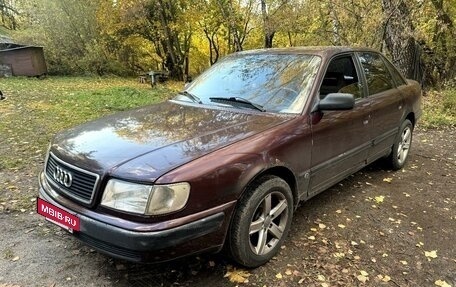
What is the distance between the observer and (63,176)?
9.05ft

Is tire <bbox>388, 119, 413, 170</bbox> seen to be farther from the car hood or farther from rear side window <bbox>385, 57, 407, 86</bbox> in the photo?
the car hood

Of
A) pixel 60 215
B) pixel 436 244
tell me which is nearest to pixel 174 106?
pixel 60 215

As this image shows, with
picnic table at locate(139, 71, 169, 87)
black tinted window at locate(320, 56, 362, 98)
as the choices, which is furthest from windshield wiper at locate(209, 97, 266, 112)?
picnic table at locate(139, 71, 169, 87)

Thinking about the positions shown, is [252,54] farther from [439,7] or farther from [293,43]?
[293,43]

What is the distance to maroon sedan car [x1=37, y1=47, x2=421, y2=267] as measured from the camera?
2410mm

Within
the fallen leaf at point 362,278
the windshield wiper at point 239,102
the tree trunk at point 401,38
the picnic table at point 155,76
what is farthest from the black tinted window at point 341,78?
the picnic table at point 155,76

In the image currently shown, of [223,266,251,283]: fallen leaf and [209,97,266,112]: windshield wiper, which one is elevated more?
[209,97,266,112]: windshield wiper

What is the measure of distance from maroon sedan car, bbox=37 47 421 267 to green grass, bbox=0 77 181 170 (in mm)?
2871

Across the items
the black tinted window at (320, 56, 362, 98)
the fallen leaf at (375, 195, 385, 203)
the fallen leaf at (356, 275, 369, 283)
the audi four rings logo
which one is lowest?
the fallen leaf at (375, 195, 385, 203)

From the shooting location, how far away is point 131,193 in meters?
2.40

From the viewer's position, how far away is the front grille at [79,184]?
8.30 ft

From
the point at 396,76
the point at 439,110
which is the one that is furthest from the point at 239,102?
the point at 439,110

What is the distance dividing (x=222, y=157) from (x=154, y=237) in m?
0.67

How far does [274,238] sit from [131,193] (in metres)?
1.31
